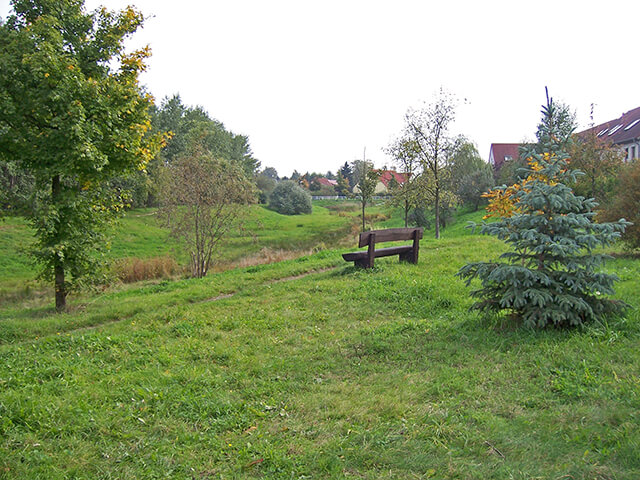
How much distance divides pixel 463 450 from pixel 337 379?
1909 mm

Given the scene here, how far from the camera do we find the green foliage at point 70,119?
736 cm

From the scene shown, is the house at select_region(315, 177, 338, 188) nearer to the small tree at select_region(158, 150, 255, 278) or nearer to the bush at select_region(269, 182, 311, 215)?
the bush at select_region(269, 182, 311, 215)

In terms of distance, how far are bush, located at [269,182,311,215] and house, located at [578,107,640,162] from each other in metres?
28.5

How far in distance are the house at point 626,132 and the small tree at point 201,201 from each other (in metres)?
30.1

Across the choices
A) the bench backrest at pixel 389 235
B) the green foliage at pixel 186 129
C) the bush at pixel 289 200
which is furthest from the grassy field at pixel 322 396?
the bush at pixel 289 200

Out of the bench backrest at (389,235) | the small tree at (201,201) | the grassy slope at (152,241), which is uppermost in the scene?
the small tree at (201,201)

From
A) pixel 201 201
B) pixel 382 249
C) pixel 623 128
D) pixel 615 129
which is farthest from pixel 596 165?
pixel 615 129

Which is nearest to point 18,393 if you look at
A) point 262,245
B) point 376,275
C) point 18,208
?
point 18,208

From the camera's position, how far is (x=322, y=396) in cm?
452

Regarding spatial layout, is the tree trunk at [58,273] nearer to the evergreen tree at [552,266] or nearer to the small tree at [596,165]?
the evergreen tree at [552,266]

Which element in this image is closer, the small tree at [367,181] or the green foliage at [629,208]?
the green foliage at [629,208]

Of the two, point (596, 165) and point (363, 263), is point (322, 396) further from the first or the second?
point (596, 165)

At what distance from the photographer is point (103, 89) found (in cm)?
791

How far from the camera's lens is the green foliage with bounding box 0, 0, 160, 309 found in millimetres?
7355
